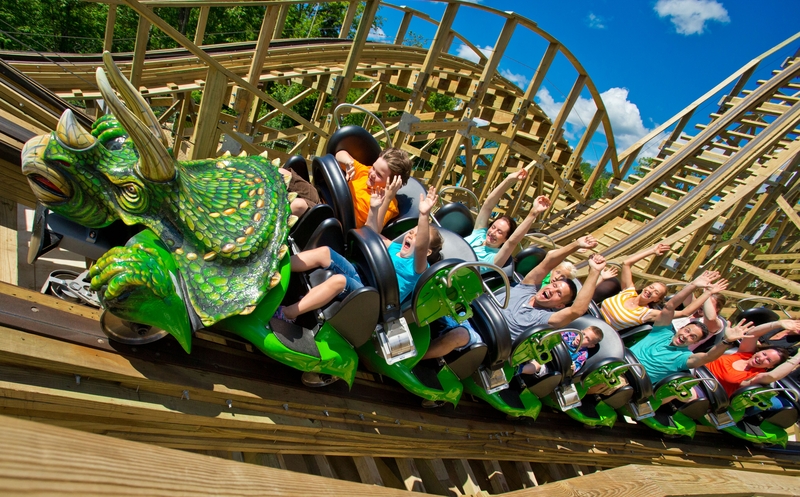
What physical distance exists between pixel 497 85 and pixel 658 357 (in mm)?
5671

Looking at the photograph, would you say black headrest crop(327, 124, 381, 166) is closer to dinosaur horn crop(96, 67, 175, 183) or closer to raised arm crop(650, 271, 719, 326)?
dinosaur horn crop(96, 67, 175, 183)

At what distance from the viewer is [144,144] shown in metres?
1.79

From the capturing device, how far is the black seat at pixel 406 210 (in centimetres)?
328

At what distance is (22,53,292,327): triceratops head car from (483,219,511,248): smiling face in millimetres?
1708

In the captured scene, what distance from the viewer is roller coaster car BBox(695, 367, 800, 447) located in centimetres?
437

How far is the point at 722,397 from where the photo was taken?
4348 mm

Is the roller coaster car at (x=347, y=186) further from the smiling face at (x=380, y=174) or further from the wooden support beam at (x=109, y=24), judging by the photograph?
the wooden support beam at (x=109, y=24)

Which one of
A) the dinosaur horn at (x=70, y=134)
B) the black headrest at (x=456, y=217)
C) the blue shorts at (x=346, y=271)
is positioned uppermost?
the dinosaur horn at (x=70, y=134)

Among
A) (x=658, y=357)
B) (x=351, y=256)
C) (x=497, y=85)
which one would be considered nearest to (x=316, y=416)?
(x=351, y=256)

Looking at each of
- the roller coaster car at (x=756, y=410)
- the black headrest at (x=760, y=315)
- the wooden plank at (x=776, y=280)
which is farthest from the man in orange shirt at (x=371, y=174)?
the wooden plank at (x=776, y=280)

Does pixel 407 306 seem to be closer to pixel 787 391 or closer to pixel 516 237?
pixel 516 237

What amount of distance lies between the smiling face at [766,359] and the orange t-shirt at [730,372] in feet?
0.31

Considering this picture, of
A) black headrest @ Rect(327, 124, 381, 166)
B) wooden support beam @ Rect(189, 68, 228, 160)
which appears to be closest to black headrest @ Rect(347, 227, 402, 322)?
black headrest @ Rect(327, 124, 381, 166)

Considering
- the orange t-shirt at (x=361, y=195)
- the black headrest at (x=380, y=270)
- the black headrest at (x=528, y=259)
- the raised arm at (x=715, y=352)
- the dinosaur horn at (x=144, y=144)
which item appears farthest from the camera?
the raised arm at (x=715, y=352)
